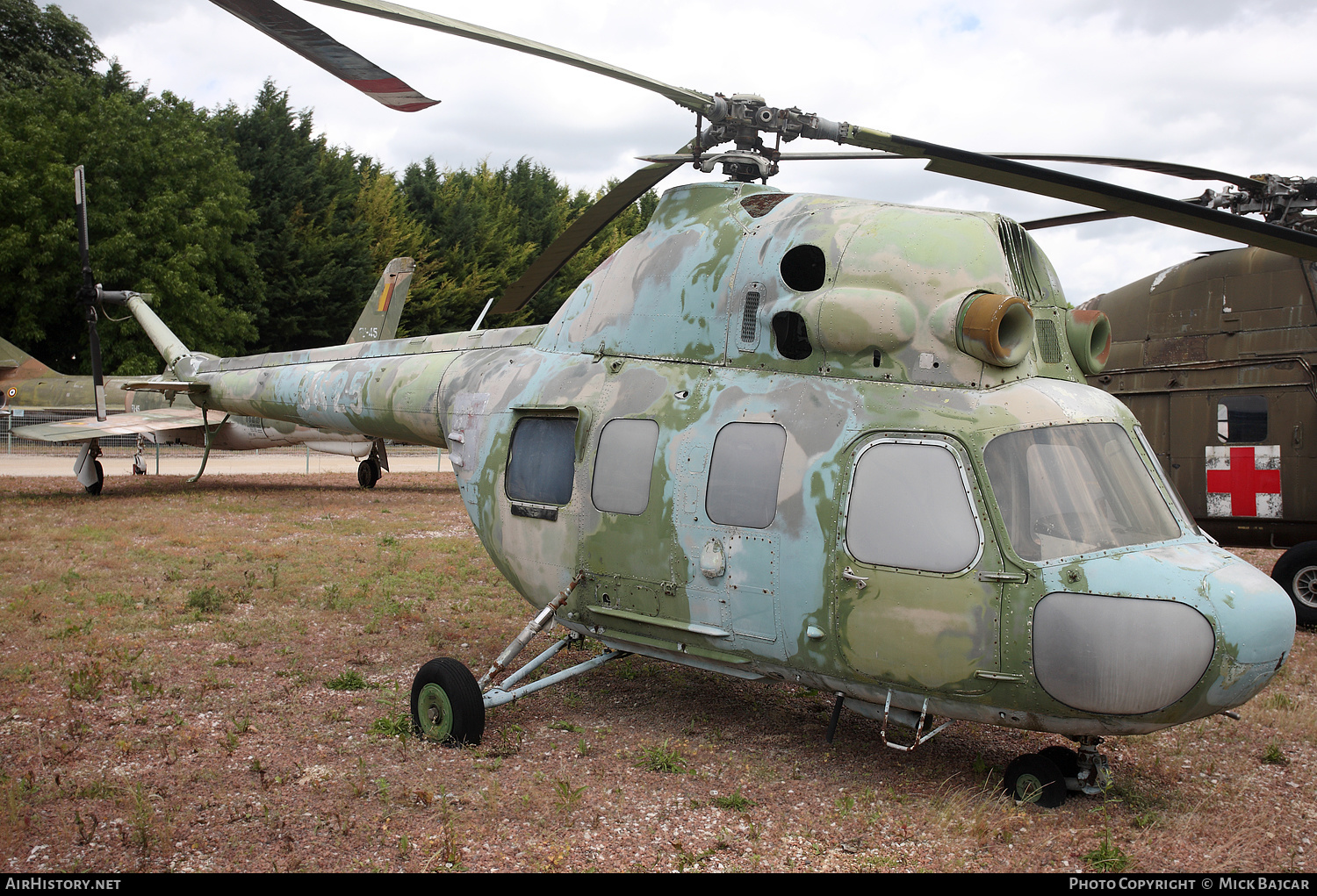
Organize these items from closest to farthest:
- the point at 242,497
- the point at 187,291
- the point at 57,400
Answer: the point at 242,497, the point at 57,400, the point at 187,291

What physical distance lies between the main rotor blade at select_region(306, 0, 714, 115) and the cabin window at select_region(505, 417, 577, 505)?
2.33 meters

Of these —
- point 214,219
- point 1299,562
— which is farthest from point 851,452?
point 214,219

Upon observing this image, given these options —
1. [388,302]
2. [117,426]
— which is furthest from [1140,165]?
[117,426]

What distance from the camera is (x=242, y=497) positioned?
62.6ft

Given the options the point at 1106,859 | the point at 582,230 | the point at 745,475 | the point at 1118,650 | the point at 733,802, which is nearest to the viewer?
the point at 1106,859

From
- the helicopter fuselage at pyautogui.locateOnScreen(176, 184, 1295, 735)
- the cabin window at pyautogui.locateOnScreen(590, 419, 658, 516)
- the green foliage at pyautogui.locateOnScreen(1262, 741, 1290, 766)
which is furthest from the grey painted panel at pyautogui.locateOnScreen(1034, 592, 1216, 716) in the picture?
the cabin window at pyautogui.locateOnScreen(590, 419, 658, 516)

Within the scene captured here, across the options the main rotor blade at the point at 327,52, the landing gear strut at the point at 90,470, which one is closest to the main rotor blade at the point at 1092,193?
the main rotor blade at the point at 327,52

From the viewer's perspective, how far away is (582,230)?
23.6 feet

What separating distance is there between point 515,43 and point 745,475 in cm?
287

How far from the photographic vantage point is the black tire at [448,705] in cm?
604

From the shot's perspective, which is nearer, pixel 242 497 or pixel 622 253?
pixel 622 253

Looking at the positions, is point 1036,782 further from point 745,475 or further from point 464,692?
point 464,692

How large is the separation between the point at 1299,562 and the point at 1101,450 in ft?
20.7

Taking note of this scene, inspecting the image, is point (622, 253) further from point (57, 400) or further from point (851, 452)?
point (57, 400)
